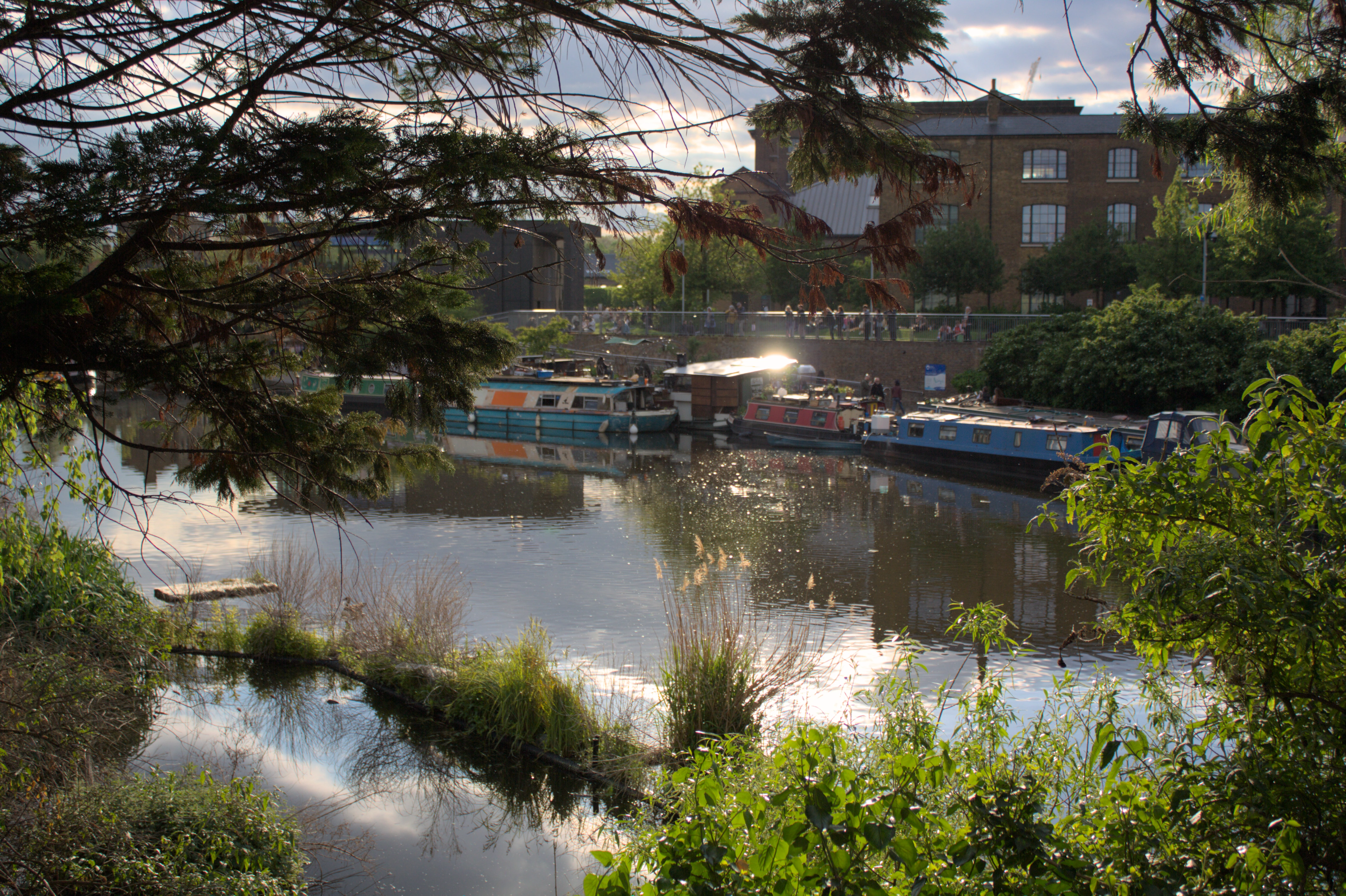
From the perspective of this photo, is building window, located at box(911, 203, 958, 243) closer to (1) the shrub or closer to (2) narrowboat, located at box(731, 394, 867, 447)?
(2) narrowboat, located at box(731, 394, 867, 447)

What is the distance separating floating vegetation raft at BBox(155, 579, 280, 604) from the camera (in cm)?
1270

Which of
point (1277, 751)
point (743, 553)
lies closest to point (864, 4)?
point (1277, 751)

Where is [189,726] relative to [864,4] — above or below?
below

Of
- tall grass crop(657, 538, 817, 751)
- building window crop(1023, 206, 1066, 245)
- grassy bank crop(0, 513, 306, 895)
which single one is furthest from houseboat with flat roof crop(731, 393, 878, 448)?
grassy bank crop(0, 513, 306, 895)

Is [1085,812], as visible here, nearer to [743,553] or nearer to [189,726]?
[189,726]

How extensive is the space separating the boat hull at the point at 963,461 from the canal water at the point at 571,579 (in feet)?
2.48

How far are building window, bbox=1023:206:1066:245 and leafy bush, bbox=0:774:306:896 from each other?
4720 cm

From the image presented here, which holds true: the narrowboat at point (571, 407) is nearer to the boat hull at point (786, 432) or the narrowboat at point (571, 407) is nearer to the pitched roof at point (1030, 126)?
the boat hull at point (786, 432)

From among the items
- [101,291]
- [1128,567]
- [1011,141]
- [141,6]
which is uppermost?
[1011,141]

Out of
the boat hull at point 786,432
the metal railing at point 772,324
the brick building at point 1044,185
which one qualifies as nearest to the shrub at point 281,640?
the boat hull at point 786,432

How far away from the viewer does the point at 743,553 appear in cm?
1836

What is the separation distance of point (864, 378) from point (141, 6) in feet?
121

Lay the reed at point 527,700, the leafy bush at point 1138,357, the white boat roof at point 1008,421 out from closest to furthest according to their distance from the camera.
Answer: the reed at point 527,700
the white boat roof at point 1008,421
the leafy bush at point 1138,357

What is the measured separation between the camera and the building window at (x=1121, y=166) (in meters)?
47.0
